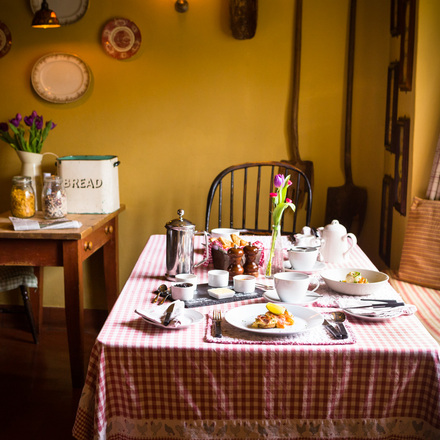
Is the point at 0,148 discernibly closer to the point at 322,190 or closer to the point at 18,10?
the point at 18,10

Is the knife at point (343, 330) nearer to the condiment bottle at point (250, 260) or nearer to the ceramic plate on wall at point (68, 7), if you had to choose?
the condiment bottle at point (250, 260)

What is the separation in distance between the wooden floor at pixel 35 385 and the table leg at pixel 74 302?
0.12m

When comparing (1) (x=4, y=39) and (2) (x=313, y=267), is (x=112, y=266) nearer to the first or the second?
(1) (x=4, y=39)

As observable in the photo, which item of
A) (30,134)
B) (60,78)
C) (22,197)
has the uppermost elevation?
(60,78)

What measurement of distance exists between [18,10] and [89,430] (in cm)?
263

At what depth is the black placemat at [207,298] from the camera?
160 centimetres

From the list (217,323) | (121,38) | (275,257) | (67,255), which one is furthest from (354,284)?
(121,38)

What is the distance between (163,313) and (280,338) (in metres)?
0.31

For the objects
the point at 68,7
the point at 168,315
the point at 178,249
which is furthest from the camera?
the point at 68,7

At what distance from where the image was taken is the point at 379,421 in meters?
1.30

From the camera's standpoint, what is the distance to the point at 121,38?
320cm

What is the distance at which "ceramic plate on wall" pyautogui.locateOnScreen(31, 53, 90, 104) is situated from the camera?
3246 millimetres

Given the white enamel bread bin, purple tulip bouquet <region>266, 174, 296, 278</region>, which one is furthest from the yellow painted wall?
purple tulip bouquet <region>266, 174, 296, 278</region>

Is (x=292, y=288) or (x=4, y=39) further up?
(x=4, y=39)
